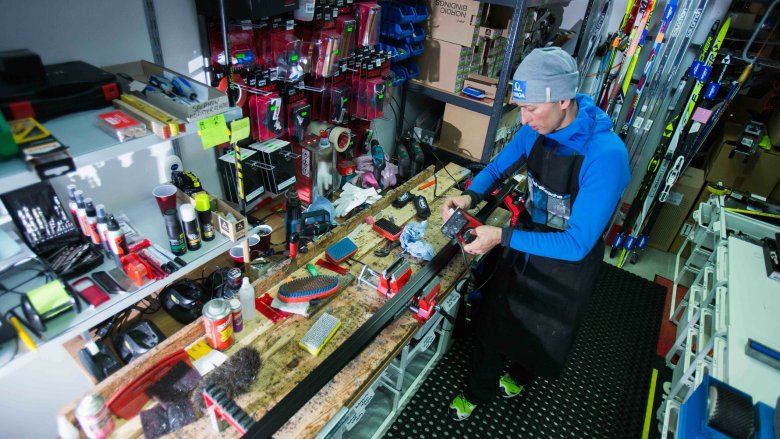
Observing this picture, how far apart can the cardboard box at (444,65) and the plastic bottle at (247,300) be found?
1.98 metres

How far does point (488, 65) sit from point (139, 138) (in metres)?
2.51

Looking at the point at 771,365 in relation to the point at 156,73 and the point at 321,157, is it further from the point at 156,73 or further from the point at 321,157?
the point at 156,73

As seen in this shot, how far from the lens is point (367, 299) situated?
69.1 inches

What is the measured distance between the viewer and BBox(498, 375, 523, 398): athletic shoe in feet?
7.91

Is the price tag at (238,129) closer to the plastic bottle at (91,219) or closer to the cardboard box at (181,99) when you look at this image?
the cardboard box at (181,99)

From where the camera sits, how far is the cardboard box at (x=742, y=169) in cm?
317

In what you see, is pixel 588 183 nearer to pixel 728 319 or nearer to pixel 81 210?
pixel 728 319

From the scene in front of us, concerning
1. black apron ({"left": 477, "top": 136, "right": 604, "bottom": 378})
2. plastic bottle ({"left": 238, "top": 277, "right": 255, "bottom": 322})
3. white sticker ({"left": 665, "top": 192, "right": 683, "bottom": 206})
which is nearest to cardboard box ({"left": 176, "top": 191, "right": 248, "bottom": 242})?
plastic bottle ({"left": 238, "top": 277, "right": 255, "bottom": 322})

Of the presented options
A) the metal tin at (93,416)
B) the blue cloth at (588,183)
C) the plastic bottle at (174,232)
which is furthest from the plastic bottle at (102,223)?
the blue cloth at (588,183)

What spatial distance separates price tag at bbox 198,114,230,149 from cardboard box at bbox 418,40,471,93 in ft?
6.15

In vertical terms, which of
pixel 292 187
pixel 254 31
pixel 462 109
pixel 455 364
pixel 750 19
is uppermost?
pixel 750 19

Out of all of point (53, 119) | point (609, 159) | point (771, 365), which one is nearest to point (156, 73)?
point (53, 119)

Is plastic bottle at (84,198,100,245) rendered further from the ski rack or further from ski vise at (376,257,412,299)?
ski vise at (376,257,412,299)

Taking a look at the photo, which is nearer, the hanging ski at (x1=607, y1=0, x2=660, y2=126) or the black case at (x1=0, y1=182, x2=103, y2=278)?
the black case at (x1=0, y1=182, x2=103, y2=278)
